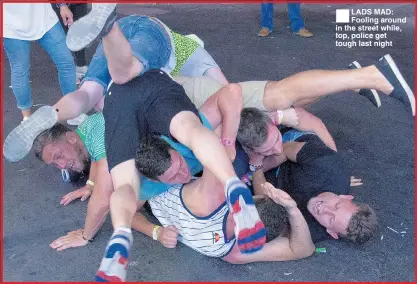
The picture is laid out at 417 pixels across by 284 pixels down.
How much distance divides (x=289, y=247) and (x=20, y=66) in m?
1.94

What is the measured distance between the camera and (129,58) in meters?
2.36

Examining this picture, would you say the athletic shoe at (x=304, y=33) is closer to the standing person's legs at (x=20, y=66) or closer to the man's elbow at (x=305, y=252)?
the standing person's legs at (x=20, y=66)

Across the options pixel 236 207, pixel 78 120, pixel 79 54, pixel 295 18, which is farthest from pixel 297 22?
pixel 236 207

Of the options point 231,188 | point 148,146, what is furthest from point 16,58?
point 231,188

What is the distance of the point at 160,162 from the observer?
2.20 meters

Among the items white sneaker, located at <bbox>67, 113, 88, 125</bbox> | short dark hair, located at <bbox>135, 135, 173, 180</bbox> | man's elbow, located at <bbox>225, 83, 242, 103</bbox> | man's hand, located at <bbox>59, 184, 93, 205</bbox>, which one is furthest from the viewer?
white sneaker, located at <bbox>67, 113, 88, 125</bbox>

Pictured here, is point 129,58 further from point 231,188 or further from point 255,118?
point 231,188

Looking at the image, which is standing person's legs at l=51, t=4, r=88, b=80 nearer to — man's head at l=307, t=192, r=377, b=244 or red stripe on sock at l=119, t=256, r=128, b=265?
man's head at l=307, t=192, r=377, b=244

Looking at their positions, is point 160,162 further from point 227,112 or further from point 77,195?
point 77,195

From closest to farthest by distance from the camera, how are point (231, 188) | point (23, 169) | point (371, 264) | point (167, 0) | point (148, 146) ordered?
point (231, 188)
point (148, 146)
point (371, 264)
point (23, 169)
point (167, 0)

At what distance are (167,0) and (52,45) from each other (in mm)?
3370

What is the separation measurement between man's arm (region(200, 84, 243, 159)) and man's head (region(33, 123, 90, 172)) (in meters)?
0.71

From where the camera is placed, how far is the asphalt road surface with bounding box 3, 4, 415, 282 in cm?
242

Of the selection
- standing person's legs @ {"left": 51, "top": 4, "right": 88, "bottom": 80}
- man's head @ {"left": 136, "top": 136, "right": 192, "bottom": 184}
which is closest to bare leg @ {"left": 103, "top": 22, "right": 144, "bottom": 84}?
man's head @ {"left": 136, "top": 136, "right": 192, "bottom": 184}
